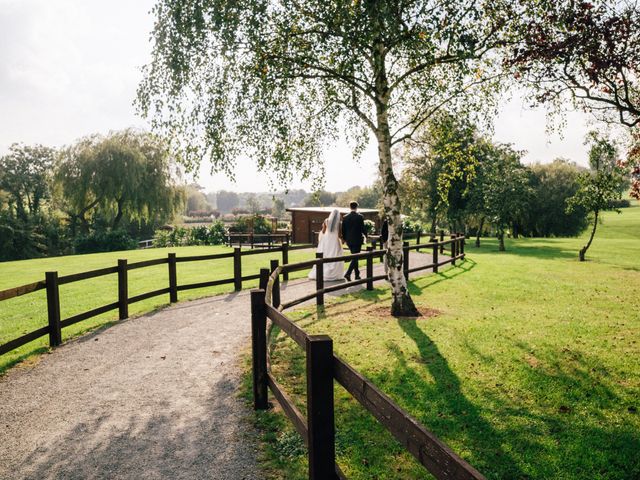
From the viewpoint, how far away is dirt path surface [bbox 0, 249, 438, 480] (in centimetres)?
399

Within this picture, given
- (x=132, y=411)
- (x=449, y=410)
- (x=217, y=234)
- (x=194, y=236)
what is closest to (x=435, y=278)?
(x=449, y=410)

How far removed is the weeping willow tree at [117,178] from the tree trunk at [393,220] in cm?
3232

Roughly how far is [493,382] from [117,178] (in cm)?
3844

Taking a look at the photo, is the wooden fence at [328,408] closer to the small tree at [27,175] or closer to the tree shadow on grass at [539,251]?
A: the tree shadow on grass at [539,251]

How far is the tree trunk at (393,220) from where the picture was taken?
9703mm

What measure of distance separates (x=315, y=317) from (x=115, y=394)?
4.79m

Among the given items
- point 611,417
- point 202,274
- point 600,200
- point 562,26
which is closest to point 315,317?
point 611,417

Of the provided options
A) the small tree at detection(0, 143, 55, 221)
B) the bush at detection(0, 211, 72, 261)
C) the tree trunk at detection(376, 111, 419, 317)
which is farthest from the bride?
the small tree at detection(0, 143, 55, 221)

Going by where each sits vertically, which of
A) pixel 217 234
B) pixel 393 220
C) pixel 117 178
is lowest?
pixel 217 234

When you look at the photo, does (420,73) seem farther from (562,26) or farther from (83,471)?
(83,471)

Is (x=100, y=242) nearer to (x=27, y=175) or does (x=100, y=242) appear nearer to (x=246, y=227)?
(x=246, y=227)

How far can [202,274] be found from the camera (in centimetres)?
1928

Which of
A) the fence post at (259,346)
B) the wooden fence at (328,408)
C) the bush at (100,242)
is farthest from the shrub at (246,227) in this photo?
the wooden fence at (328,408)

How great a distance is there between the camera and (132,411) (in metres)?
5.15
